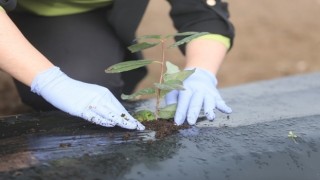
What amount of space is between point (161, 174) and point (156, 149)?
0.34 feet

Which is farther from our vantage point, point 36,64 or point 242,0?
point 242,0

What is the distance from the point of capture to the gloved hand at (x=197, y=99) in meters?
1.47

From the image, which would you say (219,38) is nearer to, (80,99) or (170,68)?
(170,68)

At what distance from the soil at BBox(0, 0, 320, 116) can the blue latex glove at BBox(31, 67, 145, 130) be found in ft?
5.29

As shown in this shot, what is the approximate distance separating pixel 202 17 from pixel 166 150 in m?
0.91

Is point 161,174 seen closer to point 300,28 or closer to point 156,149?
point 156,149

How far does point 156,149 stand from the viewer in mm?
1186

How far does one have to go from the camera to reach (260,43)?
193 inches

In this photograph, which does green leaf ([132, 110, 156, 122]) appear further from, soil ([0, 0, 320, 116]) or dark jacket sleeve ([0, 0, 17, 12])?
soil ([0, 0, 320, 116])

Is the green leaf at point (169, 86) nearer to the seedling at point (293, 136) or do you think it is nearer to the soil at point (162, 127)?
the soil at point (162, 127)

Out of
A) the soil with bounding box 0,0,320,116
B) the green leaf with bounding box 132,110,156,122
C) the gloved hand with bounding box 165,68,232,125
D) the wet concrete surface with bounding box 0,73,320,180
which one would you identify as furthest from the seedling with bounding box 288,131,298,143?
the soil with bounding box 0,0,320,116

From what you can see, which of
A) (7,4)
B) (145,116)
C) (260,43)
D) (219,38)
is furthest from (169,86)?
(260,43)

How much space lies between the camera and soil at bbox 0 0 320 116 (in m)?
3.99

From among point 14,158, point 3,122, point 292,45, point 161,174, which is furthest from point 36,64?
point 292,45
